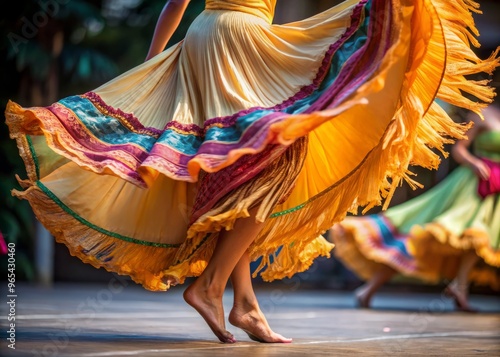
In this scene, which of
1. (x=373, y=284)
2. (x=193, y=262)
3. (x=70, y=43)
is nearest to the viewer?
(x=193, y=262)

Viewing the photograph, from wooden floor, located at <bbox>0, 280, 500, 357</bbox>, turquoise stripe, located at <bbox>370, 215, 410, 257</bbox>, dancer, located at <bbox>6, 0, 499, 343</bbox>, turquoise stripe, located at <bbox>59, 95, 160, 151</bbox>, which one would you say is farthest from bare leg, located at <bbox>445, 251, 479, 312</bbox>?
turquoise stripe, located at <bbox>59, 95, 160, 151</bbox>

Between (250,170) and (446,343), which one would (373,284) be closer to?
(446,343)

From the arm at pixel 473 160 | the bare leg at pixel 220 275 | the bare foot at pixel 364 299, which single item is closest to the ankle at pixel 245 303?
the bare leg at pixel 220 275

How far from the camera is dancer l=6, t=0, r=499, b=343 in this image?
3135 millimetres

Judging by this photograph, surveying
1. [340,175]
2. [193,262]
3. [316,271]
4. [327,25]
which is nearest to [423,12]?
[327,25]

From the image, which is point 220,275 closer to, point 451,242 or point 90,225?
point 90,225

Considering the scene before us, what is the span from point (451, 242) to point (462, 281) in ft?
1.25

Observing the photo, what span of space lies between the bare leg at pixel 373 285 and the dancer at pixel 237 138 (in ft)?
10.6

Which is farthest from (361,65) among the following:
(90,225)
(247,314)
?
(90,225)

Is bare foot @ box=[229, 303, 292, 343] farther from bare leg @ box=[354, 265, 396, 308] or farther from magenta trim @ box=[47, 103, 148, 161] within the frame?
bare leg @ box=[354, 265, 396, 308]

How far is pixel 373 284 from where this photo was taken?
6789 mm

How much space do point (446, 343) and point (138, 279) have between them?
1159 millimetres

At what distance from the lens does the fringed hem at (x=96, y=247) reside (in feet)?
10.9

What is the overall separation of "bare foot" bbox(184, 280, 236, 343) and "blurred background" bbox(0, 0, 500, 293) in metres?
5.82
